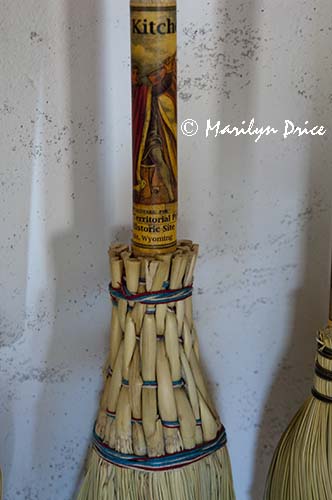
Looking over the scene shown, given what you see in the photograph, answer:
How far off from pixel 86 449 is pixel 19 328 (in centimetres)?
25

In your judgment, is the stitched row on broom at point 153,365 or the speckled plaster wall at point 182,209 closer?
the stitched row on broom at point 153,365

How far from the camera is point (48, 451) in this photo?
4.08 ft

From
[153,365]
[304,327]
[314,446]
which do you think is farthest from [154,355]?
[304,327]

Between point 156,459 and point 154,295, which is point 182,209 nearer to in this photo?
point 154,295

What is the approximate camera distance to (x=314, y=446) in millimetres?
1023

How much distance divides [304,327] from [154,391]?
0.38m

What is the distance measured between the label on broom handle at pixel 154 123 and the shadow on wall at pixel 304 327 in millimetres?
316

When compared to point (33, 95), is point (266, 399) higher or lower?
lower

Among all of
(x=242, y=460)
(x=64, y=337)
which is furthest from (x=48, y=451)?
(x=242, y=460)

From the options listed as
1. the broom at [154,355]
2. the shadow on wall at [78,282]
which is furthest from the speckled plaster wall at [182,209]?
the broom at [154,355]

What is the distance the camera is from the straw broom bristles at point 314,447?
1.01 m

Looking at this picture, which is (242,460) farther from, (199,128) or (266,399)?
(199,128)

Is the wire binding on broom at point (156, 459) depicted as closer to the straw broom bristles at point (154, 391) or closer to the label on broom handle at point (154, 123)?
the straw broom bristles at point (154, 391)

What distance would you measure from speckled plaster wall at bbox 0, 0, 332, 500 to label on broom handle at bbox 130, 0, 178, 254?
0.66 feet
